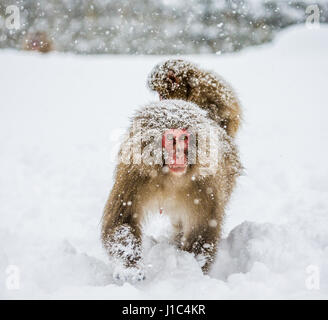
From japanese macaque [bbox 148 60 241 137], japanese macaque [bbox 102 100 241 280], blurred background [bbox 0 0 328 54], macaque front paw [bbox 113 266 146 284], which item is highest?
blurred background [bbox 0 0 328 54]

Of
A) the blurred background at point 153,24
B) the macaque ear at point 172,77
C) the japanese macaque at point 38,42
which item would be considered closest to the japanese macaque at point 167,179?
the macaque ear at point 172,77

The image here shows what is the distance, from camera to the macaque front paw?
1895mm

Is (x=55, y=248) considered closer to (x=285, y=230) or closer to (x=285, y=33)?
(x=285, y=230)

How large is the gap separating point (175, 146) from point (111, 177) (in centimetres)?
252

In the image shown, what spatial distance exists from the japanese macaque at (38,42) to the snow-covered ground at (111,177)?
0.18 m

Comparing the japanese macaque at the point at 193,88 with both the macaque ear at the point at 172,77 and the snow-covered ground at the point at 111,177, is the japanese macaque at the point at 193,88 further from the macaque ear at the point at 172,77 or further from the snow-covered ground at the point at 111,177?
the snow-covered ground at the point at 111,177

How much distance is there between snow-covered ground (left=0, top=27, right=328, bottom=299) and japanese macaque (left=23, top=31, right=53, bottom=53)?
18 cm

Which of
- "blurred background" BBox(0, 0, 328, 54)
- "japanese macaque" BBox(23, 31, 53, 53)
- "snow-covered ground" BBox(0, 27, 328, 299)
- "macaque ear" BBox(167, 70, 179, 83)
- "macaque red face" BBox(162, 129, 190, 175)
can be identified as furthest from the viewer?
"japanese macaque" BBox(23, 31, 53, 53)

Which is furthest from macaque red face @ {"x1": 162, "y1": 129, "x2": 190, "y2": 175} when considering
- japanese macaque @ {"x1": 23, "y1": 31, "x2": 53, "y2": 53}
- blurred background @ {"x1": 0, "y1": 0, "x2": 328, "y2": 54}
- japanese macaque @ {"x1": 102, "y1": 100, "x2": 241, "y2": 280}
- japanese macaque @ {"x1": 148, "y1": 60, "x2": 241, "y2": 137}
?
japanese macaque @ {"x1": 23, "y1": 31, "x2": 53, "y2": 53}

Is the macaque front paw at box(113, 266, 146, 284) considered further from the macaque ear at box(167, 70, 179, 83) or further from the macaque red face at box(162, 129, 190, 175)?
the macaque ear at box(167, 70, 179, 83)

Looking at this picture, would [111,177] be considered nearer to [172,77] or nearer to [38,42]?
[172,77]

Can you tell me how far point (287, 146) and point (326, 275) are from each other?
333 cm
